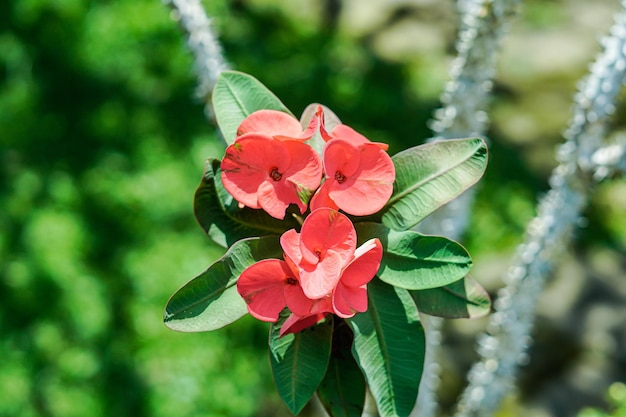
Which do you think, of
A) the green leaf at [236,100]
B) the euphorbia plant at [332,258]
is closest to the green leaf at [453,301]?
the euphorbia plant at [332,258]

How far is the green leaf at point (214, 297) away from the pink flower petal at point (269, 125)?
15 cm

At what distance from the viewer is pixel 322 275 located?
0.84m

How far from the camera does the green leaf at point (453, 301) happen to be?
1.02 metres

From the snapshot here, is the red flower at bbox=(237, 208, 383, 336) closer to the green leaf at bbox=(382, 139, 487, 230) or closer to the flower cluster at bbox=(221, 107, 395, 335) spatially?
the flower cluster at bbox=(221, 107, 395, 335)

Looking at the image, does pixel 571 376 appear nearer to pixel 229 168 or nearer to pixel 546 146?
pixel 546 146

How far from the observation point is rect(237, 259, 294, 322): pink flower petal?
34.0 inches

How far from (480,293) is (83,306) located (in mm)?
1970

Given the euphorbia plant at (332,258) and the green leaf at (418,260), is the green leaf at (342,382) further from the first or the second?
the green leaf at (418,260)

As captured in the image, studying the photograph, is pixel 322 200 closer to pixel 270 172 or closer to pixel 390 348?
pixel 270 172

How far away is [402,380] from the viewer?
931mm

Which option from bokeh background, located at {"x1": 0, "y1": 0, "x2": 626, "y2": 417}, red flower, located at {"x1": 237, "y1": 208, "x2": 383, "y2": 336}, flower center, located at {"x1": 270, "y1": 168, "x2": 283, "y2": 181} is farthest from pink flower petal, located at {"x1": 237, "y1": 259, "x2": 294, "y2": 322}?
bokeh background, located at {"x1": 0, "y1": 0, "x2": 626, "y2": 417}

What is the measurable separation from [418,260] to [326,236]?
155 millimetres

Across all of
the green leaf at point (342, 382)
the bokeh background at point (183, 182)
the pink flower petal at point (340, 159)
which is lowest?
the bokeh background at point (183, 182)

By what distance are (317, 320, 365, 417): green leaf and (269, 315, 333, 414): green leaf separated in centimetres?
6
